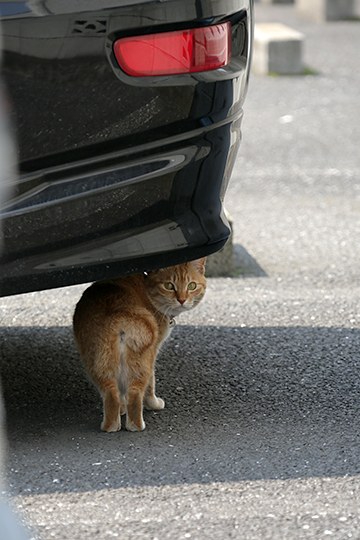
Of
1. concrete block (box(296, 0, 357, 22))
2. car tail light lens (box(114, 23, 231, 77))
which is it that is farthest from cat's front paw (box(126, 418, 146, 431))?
concrete block (box(296, 0, 357, 22))

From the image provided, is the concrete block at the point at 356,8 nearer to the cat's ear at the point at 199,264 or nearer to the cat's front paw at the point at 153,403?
the cat's ear at the point at 199,264

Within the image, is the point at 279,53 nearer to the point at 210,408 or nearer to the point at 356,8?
the point at 356,8

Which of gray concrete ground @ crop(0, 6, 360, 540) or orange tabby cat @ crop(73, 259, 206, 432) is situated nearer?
gray concrete ground @ crop(0, 6, 360, 540)

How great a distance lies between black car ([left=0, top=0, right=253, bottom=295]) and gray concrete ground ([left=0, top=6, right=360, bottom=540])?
618mm

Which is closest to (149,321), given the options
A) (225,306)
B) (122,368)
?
(122,368)

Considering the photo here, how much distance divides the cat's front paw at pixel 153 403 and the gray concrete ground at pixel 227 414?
3cm

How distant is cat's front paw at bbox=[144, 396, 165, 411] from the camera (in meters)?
4.34

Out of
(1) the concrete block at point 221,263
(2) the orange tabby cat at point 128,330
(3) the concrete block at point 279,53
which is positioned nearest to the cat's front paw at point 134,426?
(2) the orange tabby cat at point 128,330

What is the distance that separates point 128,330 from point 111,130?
2.43 ft

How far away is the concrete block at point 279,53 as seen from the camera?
1280 cm

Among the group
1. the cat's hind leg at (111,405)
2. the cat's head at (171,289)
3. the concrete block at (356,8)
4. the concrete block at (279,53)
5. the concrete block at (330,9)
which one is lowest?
the concrete block at (356,8)

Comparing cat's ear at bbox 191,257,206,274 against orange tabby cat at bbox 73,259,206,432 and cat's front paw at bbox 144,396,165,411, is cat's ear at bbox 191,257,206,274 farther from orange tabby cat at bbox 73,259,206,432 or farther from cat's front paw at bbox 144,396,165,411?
cat's front paw at bbox 144,396,165,411

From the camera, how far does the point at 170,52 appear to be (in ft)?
12.0

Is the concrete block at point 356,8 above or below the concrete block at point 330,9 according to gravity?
below
